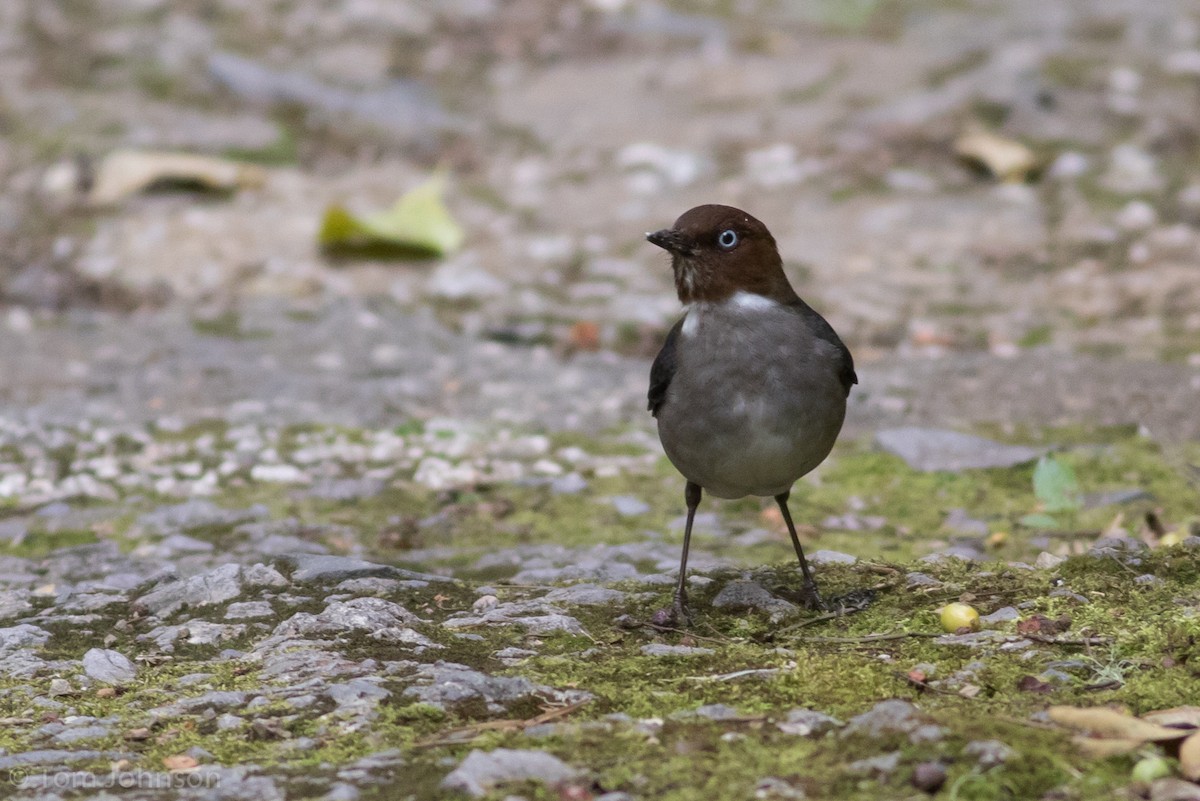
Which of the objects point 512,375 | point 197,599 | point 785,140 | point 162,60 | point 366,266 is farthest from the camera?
point 162,60

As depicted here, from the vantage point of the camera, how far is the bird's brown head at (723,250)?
14.4ft

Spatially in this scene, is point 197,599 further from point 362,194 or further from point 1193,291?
point 1193,291

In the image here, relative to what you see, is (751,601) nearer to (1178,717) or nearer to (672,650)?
(672,650)

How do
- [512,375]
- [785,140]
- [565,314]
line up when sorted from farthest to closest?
[785,140], [565,314], [512,375]

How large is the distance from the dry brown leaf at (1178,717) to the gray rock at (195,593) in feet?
8.55

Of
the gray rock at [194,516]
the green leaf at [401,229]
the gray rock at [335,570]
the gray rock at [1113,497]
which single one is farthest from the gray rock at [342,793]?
the green leaf at [401,229]

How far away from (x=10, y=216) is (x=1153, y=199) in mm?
6878

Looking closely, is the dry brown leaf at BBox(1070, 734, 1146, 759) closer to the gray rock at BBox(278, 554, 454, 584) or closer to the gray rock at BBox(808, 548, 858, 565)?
the gray rock at BBox(808, 548, 858, 565)

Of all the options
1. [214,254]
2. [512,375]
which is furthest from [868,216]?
[214,254]

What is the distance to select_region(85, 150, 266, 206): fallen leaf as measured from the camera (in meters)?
8.32

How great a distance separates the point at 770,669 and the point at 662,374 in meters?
1.22

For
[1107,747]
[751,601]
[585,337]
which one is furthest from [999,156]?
[1107,747]

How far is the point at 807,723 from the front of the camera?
120 inches

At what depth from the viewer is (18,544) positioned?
509 cm
